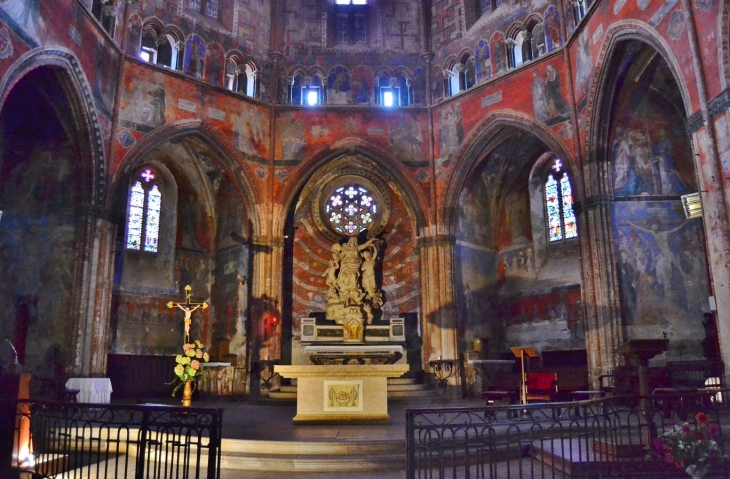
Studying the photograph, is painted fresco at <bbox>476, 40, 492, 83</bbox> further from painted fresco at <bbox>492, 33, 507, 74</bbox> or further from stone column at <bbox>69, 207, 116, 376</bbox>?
stone column at <bbox>69, 207, 116, 376</bbox>

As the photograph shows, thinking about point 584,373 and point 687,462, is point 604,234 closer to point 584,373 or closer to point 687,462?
point 584,373

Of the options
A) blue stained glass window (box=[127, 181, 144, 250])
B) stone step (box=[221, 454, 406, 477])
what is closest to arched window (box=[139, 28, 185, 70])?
blue stained glass window (box=[127, 181, 144, 250])

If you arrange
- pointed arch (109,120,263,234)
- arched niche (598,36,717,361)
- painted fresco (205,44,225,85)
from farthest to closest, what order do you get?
painted fresco (205,44,225,85), pointed arch (109,120,263,234), arched niche (598,36,717,361)

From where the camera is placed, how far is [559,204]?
22312 millimetres

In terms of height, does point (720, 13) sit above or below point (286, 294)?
above

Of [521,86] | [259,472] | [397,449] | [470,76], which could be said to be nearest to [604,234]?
[521,86]

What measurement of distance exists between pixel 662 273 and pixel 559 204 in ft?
19.7

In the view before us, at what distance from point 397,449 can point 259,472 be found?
87.1 inches

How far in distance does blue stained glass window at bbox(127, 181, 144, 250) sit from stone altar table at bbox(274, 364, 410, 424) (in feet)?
38.5

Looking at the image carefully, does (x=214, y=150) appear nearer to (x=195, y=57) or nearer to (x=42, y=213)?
(x=195, y=57)

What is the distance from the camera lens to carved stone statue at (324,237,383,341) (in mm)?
21422

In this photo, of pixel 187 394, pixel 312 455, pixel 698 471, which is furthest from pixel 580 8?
pixel 187 394

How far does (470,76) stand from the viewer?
22.2 m

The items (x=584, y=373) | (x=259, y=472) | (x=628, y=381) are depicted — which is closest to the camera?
(x=259, y=472)
